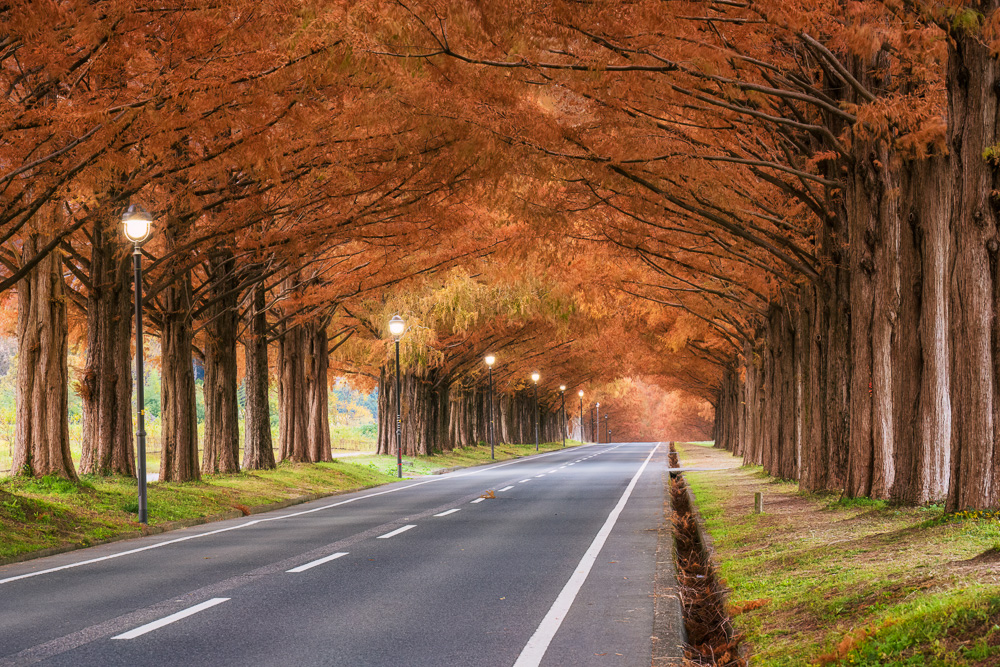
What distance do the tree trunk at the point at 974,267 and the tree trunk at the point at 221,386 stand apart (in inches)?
748

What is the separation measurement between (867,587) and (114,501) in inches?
557

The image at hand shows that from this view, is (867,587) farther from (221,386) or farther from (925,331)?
(221,386)

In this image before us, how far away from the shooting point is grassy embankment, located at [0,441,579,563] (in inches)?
559

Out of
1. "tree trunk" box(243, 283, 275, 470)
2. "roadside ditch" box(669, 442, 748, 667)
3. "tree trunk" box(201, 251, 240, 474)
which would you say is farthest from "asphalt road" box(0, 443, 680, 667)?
"tree trunk" box(243, 283, 275, 470)

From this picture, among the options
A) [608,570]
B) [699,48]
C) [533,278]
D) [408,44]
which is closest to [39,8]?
[408,44]

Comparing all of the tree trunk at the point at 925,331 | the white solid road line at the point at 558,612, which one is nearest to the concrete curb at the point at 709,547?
the white solid road line at the point at 558,612

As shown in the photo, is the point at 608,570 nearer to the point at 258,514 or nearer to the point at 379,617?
the point at 379,617

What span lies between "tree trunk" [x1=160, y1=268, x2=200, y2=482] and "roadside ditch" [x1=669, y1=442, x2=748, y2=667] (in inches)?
481

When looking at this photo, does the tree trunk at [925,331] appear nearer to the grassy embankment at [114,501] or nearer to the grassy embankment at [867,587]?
the grassy embankment at [867,587]

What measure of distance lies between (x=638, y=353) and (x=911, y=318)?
39.3 m

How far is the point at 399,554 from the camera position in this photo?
12.2 metres

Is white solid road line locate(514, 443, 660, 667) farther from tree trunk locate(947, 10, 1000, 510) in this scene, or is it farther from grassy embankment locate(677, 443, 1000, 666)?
tree trunk locate(947, 10, 1000, 510)

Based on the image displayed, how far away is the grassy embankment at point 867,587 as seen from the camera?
198 inches

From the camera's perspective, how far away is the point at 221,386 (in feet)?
83.4
